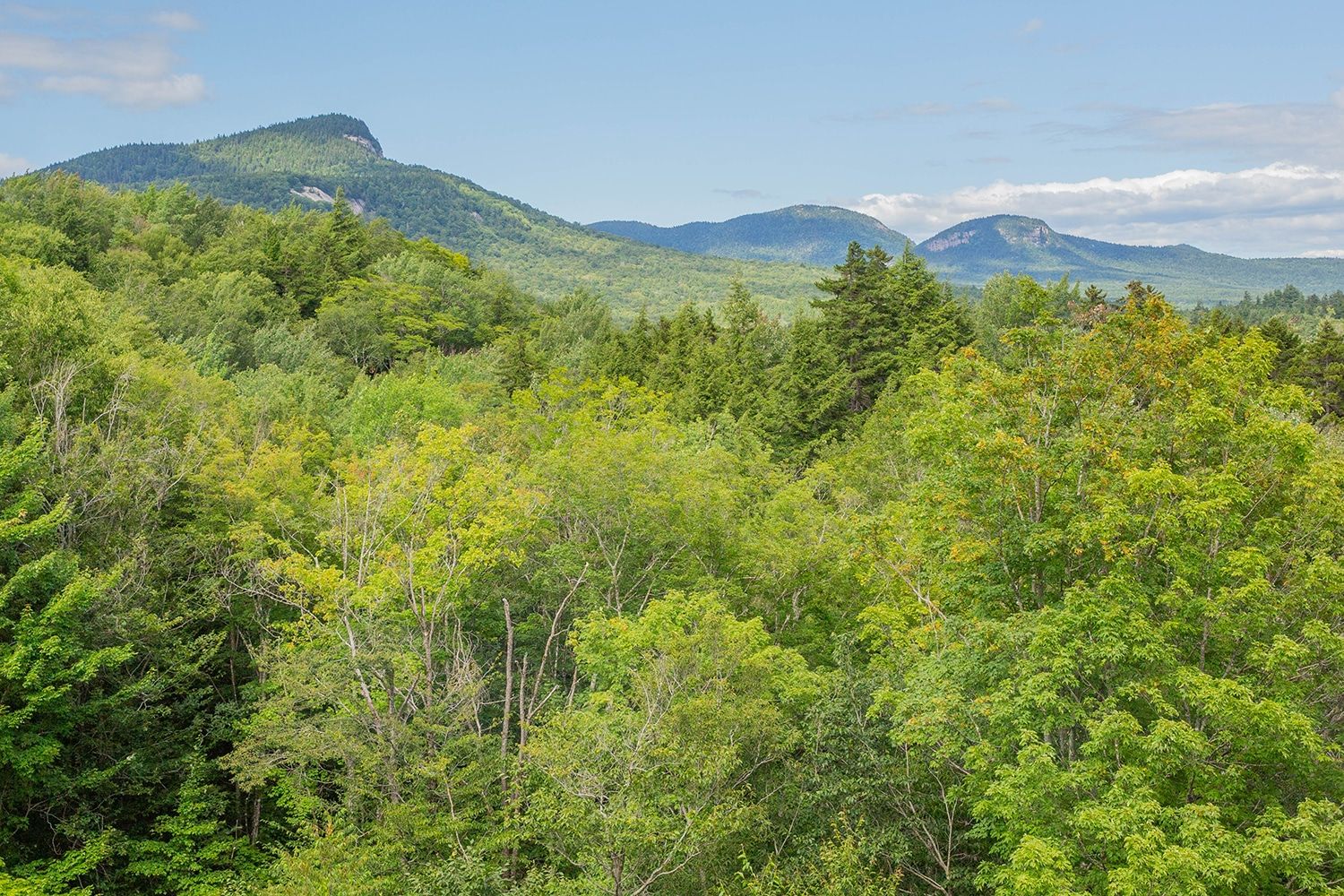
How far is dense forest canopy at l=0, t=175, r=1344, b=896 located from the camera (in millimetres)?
13883

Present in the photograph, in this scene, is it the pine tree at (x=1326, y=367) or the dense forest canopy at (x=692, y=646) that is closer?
the dense forest canopy at (x=692, y=646)

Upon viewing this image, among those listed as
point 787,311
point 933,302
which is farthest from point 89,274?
point 787,311

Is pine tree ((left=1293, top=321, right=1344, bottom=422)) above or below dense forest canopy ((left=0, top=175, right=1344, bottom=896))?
above

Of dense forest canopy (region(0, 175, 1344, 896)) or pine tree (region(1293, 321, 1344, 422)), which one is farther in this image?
pine tree (region(1293, 321, 1344, 422))

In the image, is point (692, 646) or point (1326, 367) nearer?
point (692, 646)

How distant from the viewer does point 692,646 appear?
17875 millimetres

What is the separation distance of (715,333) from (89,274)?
44809 millimetres

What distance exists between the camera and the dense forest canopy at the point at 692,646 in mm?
13883

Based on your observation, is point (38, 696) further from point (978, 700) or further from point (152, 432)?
point (978, 700)

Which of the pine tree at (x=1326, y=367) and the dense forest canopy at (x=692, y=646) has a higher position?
the pine tree at (x=1326, y=367)

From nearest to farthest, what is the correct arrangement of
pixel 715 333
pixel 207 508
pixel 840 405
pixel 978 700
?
pixel 978 700 < pixel 207 508 < pixel 840 405 < pixel 715 333

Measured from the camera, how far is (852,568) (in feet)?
86.1

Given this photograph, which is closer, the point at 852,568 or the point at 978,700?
the point at 978,700

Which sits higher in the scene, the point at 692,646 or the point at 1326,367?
Answer: the point at 1326,367
